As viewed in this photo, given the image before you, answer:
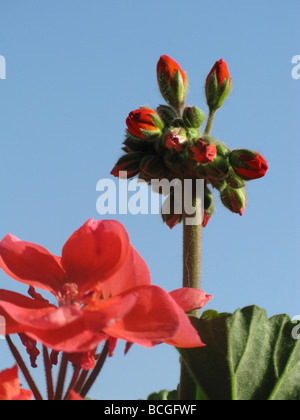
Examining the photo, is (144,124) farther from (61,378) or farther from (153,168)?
(61,378)

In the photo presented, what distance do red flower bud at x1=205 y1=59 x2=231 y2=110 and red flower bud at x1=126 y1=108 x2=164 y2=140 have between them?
145 millimetres

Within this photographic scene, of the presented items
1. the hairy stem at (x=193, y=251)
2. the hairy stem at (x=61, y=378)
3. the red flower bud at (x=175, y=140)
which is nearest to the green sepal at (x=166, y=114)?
the red flower bud at (x=175, y=140)

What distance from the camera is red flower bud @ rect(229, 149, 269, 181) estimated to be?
1.18 m

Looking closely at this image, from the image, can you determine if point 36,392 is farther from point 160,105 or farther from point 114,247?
point 160,105

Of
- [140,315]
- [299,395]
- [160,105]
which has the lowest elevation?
[299,395]

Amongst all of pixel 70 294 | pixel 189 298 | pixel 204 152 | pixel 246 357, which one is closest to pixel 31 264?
pixel 70 294

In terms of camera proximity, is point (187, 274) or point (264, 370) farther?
point (187, 274)

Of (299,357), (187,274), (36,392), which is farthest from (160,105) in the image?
(36,392)

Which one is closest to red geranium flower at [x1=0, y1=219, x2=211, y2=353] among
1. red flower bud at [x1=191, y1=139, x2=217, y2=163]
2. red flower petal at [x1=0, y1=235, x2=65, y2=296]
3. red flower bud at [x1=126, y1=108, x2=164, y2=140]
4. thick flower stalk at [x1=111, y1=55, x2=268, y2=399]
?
red flower petal at [x1=0, y1=235, x2=65, y2=296]

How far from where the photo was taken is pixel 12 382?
598 millimetres

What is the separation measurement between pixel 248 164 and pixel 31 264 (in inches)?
22.9

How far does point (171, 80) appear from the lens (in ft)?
4.50

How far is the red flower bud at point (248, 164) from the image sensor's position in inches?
46.4
